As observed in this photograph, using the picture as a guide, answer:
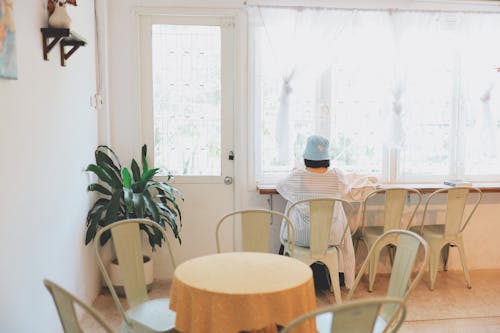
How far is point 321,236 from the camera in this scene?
326 centimetres

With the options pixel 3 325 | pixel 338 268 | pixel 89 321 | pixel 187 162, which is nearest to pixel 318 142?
pixel 338 268

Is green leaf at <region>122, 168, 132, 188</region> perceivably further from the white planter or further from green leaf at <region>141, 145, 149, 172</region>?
the white planter

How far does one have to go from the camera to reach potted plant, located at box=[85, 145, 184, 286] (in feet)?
11.1

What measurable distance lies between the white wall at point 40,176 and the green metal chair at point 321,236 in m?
1.41

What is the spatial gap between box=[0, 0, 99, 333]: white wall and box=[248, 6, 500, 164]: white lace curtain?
1.54 meters

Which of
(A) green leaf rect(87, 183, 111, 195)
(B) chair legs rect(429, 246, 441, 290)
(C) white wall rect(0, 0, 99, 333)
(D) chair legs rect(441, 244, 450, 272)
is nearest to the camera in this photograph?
(C) white wall rect(0, 0, 99, 333)

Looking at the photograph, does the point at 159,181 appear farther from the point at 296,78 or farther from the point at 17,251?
the point at 17,251

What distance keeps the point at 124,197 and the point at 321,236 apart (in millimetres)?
1371

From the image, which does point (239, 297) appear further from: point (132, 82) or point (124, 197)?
point (132, 82)

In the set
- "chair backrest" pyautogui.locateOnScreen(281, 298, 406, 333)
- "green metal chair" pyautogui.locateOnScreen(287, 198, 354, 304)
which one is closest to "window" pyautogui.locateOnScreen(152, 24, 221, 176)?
"green metal chair" pyautogui.locateOnScreen(287, 198, 354, 304)

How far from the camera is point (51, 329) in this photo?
2678 mm

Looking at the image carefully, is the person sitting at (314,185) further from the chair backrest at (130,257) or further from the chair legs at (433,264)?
the chair backrest at (130,257)

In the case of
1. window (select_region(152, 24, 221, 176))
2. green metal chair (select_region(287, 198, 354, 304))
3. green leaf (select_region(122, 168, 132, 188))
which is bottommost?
green metal chair (select_region(287, 198, 354, 304))

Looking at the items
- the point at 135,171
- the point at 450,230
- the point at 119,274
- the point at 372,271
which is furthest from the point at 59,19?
the point at 450,230
